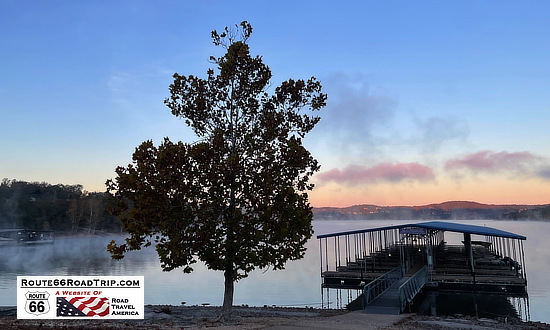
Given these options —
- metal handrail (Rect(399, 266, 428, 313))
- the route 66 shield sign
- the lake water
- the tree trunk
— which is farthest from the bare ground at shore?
the lake water

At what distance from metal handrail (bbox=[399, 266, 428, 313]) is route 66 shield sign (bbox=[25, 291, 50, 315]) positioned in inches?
778

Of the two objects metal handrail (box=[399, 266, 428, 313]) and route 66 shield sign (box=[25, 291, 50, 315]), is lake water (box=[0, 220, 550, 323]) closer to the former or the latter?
metal handrail (box=[399, 266, 428, 313])

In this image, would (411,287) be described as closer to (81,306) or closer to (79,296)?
(81,306)

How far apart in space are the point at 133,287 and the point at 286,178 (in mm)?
7971

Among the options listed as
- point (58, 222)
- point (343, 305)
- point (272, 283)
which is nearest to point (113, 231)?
point (58, 222)

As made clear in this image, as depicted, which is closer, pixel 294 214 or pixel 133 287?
pixel 133 287

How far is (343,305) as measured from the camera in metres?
40.2

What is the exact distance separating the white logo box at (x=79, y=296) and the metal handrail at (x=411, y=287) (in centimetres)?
1754

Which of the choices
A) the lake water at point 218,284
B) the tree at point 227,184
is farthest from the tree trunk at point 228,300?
the lake water at point 218,284

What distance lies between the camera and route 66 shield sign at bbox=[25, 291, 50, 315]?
619 inches

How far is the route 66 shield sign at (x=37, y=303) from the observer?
15.7 metres

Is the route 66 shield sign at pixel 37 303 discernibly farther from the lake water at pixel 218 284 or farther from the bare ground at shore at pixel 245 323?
the lake water at pixel 218 284

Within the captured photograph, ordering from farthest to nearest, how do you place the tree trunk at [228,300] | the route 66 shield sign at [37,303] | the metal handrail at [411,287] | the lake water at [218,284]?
the lake water at [218,284]
the metal handrail at [411,287]
the tree trunk at [228,300]
the route 66 shield sign at [37,303]

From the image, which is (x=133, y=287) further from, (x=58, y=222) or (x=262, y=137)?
(x=58, y=222)
